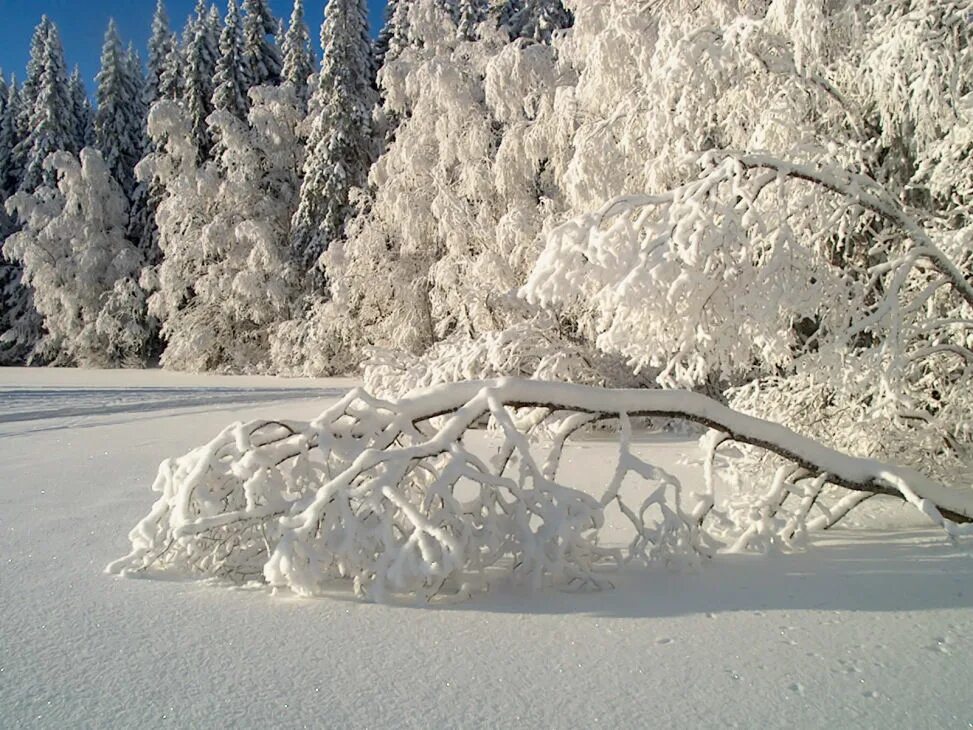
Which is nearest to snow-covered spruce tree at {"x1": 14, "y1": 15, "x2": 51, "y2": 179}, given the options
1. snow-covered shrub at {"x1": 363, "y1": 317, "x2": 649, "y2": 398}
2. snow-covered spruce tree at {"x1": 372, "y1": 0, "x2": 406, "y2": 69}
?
snow-covered spruce tree at {"x1": 372, "y1": 0, "x2": 406, "y2": 69}

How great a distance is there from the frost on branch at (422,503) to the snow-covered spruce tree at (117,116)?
33.6m

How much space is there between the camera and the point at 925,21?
554cm

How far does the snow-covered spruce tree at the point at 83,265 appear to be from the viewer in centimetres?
2792

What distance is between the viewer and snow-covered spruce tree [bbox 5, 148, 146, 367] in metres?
27.9

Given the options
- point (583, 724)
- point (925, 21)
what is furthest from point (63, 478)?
point (925, 21)

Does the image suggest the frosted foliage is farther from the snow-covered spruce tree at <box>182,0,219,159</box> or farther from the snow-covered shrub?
the snow-covered spruce tree at <box>182,0,219,159</box>

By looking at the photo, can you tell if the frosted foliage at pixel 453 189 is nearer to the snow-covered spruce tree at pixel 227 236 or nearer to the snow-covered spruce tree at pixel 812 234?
the snow-covered spruce tree at pixel 227 236

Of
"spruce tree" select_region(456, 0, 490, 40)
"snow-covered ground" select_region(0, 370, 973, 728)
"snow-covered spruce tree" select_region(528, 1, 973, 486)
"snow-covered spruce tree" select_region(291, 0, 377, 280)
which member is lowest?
"snow-covered ground" select_region(0, 370, 973, 728)

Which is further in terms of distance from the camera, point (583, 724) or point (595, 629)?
point (595, 629)

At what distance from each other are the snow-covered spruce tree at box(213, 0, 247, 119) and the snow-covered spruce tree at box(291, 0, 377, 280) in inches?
170

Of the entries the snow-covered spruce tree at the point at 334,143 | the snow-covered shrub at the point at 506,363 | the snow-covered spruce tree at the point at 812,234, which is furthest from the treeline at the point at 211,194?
the snow-covered spruce tree at the point at 812,234

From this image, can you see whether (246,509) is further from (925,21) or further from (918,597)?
(925,21)

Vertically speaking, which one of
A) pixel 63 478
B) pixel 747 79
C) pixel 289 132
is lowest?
pixel 63 478

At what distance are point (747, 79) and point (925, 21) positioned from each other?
1.36 meters
